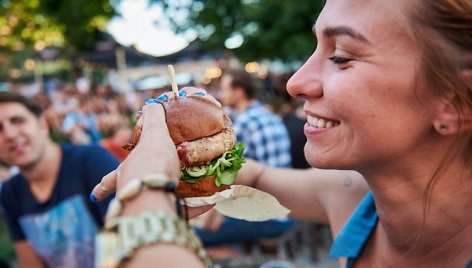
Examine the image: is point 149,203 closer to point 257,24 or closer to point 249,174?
point 249,174

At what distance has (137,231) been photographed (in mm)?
877

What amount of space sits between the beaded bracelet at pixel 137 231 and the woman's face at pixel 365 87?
0.53 metres

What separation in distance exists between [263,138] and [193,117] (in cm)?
433

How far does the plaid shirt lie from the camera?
5.76 metres

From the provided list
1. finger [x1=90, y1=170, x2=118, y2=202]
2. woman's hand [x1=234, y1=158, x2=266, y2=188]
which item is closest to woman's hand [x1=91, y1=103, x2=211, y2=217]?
finger [x1=90, y1=170, x2=118, y2=202]

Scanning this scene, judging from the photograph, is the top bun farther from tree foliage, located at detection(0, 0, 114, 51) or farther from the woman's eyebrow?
tree foliage, located at detection(0, 0, 114, 51)

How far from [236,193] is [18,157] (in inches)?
82.8

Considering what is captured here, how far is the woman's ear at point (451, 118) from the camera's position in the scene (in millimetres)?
1244

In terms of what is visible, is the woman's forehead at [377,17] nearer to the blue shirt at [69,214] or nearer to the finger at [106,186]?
the finger at [106,186]

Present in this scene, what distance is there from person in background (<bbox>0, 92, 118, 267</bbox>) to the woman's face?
5.97 ft

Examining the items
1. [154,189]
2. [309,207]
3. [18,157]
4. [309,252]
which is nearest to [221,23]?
[309,252]

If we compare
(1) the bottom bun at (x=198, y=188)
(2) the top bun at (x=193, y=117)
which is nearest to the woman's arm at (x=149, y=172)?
(2) the top bun at (x=193, y=117)

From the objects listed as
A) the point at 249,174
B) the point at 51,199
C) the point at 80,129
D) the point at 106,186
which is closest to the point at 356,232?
the point at 249,174

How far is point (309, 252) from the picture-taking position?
22.2ft
